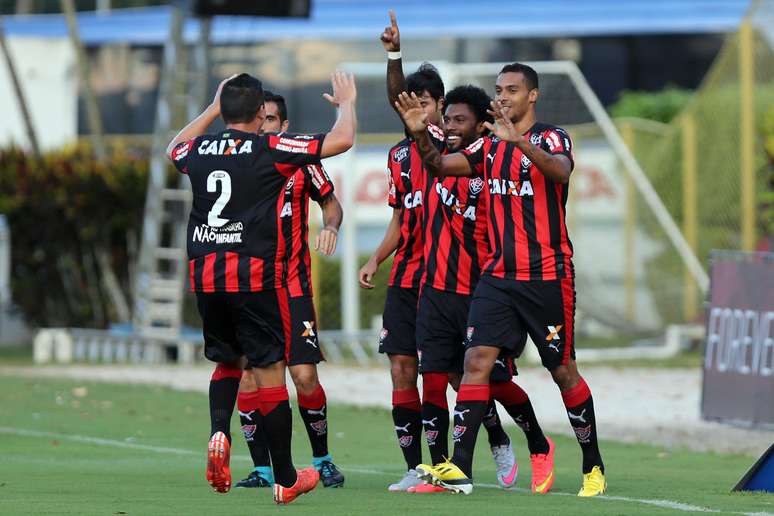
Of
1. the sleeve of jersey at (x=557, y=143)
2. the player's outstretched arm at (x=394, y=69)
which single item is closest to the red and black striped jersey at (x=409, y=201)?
the player's outstretched arm at (x=394, y=69)

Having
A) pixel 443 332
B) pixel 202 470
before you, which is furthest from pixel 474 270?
pixel 202 470

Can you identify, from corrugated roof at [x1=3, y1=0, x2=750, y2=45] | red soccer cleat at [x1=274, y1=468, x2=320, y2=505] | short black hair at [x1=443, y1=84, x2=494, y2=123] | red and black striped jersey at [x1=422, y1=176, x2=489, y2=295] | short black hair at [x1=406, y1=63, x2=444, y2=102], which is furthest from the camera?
corrugated roof at [x1=3, y1=0, x2=750, y2=45]

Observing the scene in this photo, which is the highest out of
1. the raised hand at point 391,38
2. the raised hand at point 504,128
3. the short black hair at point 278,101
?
the raised hand at point 391,38

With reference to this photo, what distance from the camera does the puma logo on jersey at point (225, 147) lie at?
841 centimetres

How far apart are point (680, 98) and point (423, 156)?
75.5 feet

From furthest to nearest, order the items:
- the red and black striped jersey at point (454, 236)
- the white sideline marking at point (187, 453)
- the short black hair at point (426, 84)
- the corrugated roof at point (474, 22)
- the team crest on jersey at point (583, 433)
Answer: the corrugated roof at point (474, 22), the short black hair at point (426, 84), the red and black striped jersey at point (454, 236), the team crest on jersey at point (583, 433), the white sideline marking at point (187, 453)

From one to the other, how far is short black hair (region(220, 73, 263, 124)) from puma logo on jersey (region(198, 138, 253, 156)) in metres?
0.13

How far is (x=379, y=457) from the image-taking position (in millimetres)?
11742

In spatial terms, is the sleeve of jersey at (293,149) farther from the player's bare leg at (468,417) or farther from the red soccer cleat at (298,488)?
the red soccer cleat at (298,488)

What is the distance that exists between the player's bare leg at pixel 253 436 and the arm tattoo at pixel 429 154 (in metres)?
1.54

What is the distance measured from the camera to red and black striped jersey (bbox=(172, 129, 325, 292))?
27.6 feet

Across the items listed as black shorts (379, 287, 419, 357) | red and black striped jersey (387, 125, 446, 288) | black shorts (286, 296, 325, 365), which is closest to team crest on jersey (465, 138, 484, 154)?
red and black striped jersey (387, 125, 446, 288)

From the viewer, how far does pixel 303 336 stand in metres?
9.34

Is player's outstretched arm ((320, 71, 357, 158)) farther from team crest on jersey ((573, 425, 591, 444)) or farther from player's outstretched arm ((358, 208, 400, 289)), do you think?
team crest on jersey ((573, 425, 591, 444))
